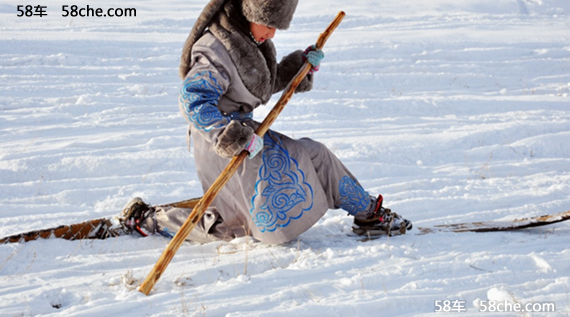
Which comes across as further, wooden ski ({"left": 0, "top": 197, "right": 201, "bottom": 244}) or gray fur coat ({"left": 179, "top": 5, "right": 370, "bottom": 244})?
wooden ski ({"left": 0, "top": 197, "right": 201, "bottom": 244})

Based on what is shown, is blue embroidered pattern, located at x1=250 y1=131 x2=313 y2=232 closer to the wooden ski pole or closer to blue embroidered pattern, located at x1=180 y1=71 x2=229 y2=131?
the wooden ski pole

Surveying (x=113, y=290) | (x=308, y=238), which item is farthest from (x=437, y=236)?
(x=113, y=290)

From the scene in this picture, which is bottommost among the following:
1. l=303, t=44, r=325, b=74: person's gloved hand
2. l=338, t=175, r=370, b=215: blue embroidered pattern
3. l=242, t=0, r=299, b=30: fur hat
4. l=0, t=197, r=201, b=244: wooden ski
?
l=0, t=197, r=201, b=244: wooden ski

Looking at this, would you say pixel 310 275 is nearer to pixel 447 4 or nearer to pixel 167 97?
pixel 167 97

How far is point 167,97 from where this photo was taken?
628 centimetres

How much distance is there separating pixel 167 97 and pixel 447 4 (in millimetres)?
6983

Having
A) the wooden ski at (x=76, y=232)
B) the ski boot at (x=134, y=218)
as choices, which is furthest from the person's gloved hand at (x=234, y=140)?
the wooden ski at (x=76, y=232)

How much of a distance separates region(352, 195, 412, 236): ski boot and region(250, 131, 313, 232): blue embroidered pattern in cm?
47

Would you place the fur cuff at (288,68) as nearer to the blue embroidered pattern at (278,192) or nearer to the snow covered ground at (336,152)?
the blue embroidered pattern at (278,192)

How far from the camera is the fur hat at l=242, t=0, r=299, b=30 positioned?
2.66 metres

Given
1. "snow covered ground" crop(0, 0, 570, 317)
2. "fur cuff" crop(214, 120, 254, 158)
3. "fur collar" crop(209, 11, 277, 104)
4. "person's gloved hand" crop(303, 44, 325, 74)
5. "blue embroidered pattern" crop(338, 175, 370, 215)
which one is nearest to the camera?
"snow covered ground" crop(0, 0, 570, 317)

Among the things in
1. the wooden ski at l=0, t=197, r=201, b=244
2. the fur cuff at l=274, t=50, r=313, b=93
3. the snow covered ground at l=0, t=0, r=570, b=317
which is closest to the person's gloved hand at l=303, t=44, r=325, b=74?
the fur cuff at l=274, t=50, r=313, b=93

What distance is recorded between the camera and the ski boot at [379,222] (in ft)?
10.3

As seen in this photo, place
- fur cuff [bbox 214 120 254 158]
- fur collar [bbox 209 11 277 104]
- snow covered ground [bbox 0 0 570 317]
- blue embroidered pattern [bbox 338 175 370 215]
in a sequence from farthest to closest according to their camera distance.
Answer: blue embroidered pattern [bbox 338 175 370 215] < fur collar [bbox 209 11 277 104] < fur cuff [bbox 214 120 254 158] < snow covered ground [bbox 0 0 570 317]
